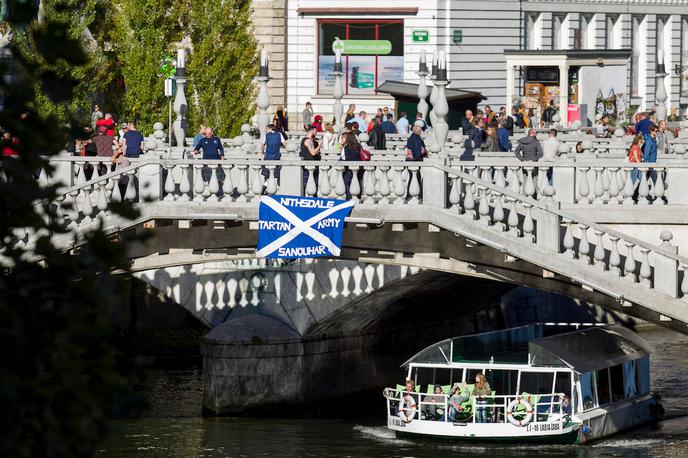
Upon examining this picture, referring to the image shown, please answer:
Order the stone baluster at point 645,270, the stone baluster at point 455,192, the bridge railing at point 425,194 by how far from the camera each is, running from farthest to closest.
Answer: the stone baluster at point 455,192
the bridge railing at point 425,194
the stone baluster at point 645,270

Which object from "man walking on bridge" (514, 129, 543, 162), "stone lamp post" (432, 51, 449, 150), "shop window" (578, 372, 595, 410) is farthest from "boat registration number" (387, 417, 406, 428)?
"stone lamp post" (432, 51, 449, 150)

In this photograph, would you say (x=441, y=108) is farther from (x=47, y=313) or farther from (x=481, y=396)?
(x=47, y=313)

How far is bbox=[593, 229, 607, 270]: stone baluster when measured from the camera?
1181 inches

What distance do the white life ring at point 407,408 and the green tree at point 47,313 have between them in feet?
77.9

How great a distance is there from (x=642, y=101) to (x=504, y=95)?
294 inches

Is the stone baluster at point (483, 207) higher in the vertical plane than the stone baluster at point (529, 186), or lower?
lower

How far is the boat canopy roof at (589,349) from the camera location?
37.5 m

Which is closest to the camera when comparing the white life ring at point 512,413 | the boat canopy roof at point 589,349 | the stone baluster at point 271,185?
the stone baluster at point 271,185

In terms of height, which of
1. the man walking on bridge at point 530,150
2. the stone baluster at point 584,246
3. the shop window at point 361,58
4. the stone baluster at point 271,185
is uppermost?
the shop window at point 361,58

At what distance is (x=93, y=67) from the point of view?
48.6 m

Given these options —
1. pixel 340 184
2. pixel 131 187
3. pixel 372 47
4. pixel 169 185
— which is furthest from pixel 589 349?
pixel 372 47

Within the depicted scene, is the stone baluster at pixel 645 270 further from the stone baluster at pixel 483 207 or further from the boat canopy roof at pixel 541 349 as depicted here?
the boat canopy roof at pixel 541 349

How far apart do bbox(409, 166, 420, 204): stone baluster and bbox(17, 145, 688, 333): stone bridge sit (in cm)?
2

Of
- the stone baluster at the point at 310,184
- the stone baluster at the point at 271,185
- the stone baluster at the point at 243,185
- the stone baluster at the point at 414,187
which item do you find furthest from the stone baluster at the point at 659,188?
the stone baluster at the point at 243,185
